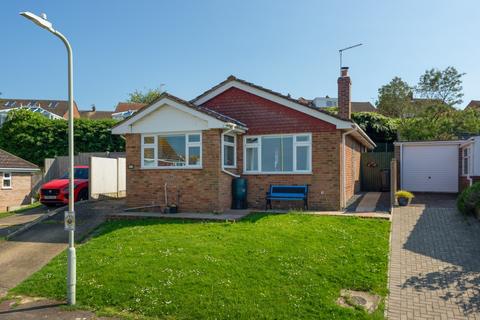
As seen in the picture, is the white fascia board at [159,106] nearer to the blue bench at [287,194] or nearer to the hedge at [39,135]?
the blue bench at [287,194]

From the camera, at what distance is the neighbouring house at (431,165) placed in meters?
19.4

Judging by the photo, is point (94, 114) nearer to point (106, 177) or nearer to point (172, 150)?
point (106, 177)

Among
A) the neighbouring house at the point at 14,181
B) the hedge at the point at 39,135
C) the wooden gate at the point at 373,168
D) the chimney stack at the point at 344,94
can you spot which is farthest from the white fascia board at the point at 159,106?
the hedge at the point at 39,135

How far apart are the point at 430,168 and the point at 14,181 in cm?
2358

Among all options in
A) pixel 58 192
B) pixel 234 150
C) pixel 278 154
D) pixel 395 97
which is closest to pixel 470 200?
pixel 278 154

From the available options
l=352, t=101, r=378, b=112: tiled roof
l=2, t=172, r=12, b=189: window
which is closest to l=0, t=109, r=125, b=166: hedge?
l=2, t=172, r=12, b=189: window

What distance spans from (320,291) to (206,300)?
2005 millimetres

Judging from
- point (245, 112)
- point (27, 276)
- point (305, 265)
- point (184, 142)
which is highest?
point (245, 112)

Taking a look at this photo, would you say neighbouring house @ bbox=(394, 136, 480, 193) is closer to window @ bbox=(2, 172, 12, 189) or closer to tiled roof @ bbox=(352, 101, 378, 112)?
window @ bbox=(2, 172, 12, 189)

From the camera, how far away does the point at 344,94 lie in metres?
16.5

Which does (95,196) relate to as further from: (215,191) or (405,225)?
(405,225)

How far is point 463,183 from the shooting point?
18484 millimetres

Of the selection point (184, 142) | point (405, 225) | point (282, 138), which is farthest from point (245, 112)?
point (405, 225)

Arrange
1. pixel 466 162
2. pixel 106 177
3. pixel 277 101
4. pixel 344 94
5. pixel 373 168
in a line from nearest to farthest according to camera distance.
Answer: pixel 277 101 < pixel 344 94 < pixel 466 162 < pixel 106 177 < pixel 373 168
